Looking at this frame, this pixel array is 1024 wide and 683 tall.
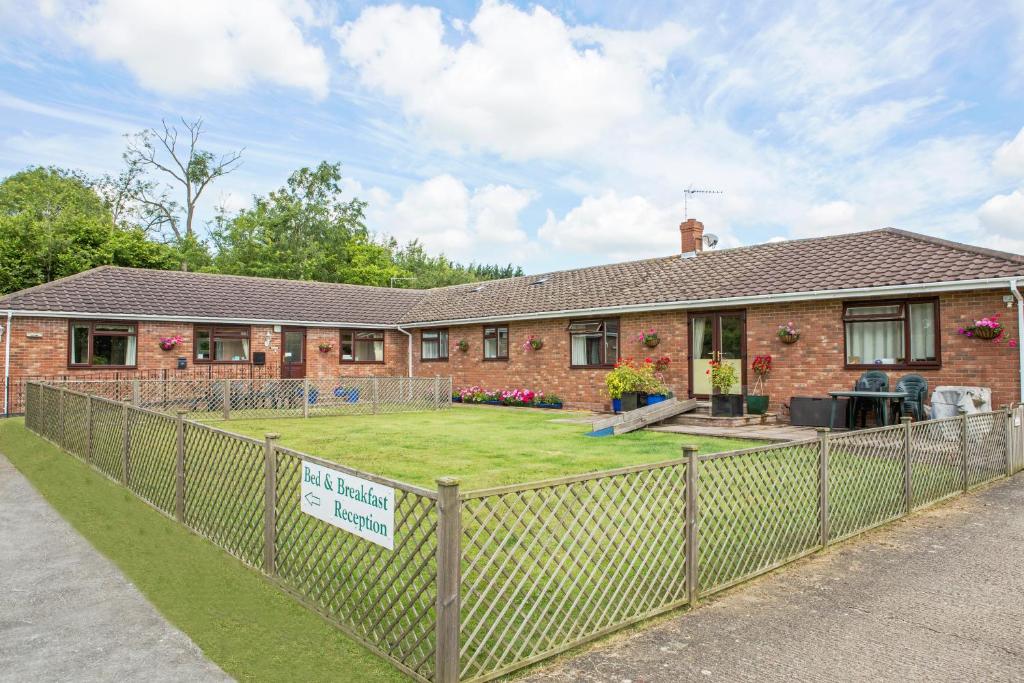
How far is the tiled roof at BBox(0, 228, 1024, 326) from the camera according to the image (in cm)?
1273

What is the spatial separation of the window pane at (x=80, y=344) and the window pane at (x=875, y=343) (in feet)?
66.1

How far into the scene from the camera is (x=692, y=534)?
414 cm

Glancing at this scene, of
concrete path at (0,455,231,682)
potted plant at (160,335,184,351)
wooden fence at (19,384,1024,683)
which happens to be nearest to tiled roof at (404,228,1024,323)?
wooden fence at (19,384,1024,683)

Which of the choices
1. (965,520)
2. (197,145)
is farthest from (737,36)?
(197,145)

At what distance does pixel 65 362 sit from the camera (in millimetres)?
17953

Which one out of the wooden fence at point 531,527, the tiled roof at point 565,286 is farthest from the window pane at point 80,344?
the wooden fence at point 531,527

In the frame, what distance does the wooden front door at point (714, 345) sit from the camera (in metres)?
14.7

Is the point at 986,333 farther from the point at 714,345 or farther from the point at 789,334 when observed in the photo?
the point at 714,345

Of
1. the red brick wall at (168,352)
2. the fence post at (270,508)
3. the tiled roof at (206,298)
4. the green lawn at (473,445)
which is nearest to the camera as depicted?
the fence post at (270,508)

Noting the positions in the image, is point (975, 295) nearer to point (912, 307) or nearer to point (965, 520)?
point (912, 307)

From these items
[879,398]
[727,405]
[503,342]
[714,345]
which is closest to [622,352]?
[714,345]

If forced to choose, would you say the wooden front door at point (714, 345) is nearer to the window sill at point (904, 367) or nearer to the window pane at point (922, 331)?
the window sill at point (904, 367)

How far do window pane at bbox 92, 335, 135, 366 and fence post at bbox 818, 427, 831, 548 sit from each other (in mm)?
19745

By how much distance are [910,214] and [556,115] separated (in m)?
12.2
